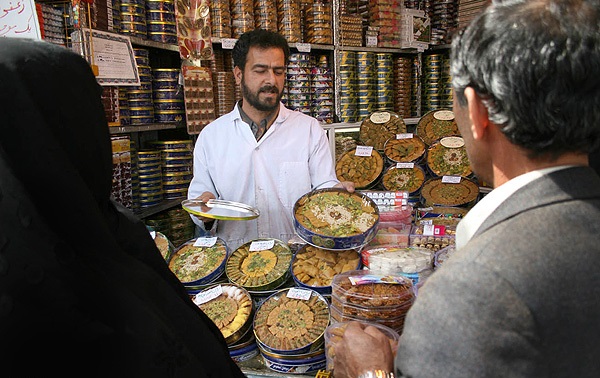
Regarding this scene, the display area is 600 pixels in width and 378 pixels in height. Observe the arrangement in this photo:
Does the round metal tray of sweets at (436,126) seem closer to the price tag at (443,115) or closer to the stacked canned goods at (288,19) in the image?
the price tag at (443,115)

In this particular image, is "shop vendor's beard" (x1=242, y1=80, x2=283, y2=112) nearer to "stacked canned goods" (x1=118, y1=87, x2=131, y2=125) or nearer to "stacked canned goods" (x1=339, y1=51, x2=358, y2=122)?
"stacked canned goods" (x1=118, y1=87, x2=131, y2=125)

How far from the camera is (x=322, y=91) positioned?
177 inches

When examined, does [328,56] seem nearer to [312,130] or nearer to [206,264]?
[312,130]

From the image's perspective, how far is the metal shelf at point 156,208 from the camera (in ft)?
10.3

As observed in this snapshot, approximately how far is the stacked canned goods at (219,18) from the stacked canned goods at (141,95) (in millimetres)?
731

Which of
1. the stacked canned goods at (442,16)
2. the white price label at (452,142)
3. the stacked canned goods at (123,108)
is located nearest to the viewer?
the stacked canned goods at (123,108)

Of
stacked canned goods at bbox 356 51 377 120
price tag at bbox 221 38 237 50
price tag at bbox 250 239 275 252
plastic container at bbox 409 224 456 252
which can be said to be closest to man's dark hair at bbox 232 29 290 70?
price tag at bbox 221 38 237 50

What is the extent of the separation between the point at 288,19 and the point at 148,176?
1.85 meters

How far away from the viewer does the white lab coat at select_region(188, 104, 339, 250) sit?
2.92 m

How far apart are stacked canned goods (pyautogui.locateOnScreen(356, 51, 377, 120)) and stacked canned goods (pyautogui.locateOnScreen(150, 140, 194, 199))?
6.30 ft

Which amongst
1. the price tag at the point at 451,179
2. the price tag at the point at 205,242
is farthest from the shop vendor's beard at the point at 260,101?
the price tag at the point at 451,179

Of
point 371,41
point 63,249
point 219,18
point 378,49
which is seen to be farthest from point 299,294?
point 378,49

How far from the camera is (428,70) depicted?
5.46 meters

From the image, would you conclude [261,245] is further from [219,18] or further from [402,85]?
[402,85]
